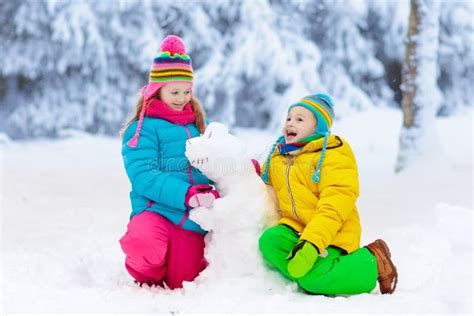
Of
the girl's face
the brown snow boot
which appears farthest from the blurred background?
the brown snow boot

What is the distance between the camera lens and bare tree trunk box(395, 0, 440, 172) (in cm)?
672

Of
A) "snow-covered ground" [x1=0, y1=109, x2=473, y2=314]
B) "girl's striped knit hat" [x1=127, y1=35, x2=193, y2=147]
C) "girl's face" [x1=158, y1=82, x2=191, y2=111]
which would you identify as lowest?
"snow-covered ground" [x1=0, y1=109, x2=473, y2=314]

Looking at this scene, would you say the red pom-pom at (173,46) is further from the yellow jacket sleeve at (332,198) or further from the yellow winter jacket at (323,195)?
the yellow jacket sleeve at (332,198)

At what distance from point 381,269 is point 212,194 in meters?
1.01

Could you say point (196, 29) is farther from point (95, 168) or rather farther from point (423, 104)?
point (423, 104)

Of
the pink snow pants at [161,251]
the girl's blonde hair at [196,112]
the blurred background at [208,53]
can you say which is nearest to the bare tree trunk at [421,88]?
the blurred background at [208,53]

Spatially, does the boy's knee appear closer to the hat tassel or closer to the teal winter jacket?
the teal winter jacket

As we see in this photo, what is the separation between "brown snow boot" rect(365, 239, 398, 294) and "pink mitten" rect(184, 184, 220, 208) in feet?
3.03

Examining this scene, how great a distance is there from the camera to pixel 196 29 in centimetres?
1041

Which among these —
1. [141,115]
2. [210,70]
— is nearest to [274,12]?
[210,70]

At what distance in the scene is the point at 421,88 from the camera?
6.73m

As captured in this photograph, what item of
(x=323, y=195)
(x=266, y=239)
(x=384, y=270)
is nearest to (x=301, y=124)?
(x=323, y=195)

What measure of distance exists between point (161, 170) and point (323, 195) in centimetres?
99

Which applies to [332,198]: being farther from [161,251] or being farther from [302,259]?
[161,251]
